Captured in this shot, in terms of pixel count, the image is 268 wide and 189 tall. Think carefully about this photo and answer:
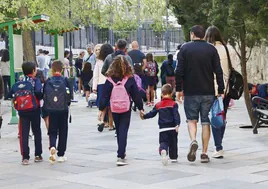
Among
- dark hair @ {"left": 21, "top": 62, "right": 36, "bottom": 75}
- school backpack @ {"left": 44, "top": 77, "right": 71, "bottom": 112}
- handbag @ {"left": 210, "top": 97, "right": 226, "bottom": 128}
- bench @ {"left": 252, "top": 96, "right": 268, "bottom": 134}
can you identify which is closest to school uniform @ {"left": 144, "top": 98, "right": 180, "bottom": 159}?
handbag @ {"left": 210, "top": 97, "right": 226, "bottom": 128}

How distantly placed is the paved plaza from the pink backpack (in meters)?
0.77

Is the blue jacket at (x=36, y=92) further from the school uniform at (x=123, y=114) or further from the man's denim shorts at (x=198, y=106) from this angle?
the man's denim shorts at (x=198, y=106)

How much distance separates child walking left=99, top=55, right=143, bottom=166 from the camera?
11.1 metres

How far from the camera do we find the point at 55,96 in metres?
11.4

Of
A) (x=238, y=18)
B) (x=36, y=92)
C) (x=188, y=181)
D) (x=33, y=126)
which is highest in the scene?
(x=238, y=18)

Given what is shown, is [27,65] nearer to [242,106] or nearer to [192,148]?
[192,148]

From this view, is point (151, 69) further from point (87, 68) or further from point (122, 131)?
point (122, 131)

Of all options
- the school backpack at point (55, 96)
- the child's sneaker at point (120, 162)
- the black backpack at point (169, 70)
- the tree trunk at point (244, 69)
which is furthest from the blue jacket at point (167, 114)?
the black backpack at point (169, 70)

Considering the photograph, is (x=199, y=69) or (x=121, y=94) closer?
(x=199, y=69)

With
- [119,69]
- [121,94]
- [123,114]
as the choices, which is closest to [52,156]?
[123,114]

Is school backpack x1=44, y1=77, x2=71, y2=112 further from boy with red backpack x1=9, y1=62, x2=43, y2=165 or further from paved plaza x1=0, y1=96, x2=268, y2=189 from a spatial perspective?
paved plaza x1=0, y1=96, x2=268, y2=189

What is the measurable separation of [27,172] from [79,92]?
21.9m

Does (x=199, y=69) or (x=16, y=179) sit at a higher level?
(x=199, y=69)

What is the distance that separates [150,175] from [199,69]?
69.9 inches
